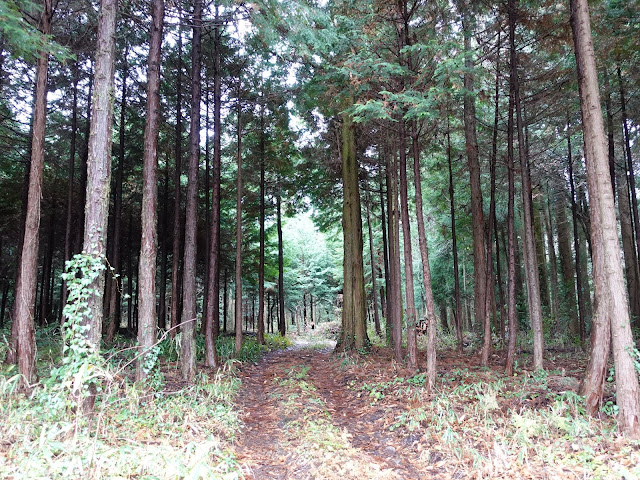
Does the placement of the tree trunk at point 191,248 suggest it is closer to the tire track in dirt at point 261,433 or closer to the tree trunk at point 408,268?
the tire track in dirt at point 261,433

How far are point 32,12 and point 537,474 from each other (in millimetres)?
11464

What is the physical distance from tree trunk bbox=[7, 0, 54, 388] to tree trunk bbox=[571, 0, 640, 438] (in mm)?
9054

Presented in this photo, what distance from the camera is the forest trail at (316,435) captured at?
176 inches

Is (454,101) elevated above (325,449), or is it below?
above

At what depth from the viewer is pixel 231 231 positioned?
62.8 ft

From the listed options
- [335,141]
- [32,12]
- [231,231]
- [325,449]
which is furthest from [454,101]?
[231,231]

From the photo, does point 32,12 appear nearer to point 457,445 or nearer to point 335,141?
point 335,141

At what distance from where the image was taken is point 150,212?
7.37 m

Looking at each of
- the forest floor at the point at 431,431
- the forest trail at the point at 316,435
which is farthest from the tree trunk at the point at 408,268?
the forest trail at the point at 316,435

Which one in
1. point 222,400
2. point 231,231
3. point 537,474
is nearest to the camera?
point 537,474

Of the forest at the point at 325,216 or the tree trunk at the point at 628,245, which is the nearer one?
the forest at the point at 325,216

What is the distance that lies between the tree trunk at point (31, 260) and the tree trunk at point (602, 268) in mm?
9054

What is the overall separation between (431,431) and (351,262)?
298 inches

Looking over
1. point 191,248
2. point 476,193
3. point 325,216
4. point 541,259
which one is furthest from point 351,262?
point 541,259
